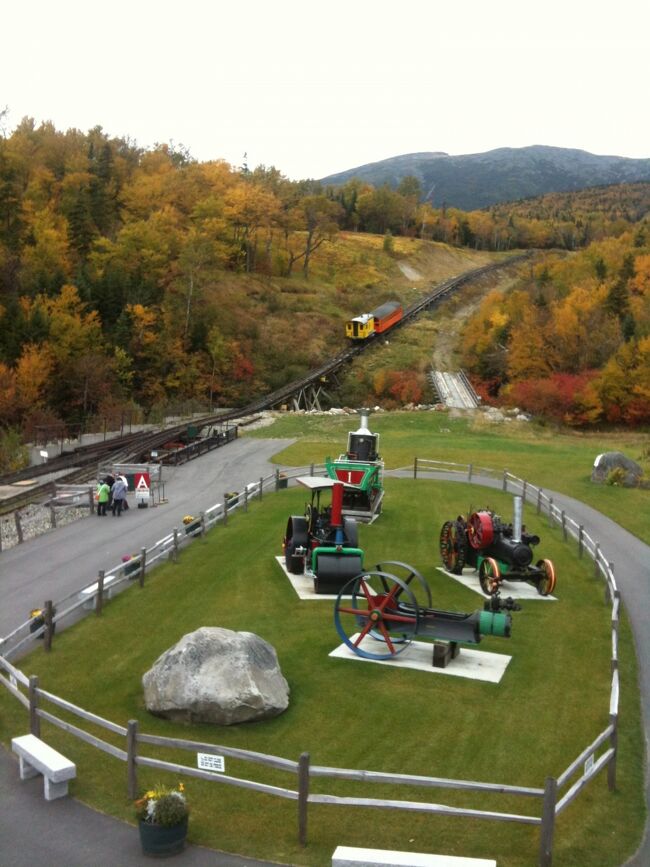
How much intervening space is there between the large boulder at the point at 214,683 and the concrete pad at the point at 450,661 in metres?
2.76

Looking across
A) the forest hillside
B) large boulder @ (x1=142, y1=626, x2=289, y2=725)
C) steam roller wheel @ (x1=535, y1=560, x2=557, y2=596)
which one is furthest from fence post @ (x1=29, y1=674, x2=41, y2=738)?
the forest hillside

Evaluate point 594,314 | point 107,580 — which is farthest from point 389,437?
point 107,580

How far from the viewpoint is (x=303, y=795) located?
32.0 feet

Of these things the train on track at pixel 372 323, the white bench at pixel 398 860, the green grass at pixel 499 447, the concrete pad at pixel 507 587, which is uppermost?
the train on track at pixel 372 323

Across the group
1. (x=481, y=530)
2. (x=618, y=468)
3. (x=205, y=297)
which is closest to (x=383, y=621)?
(x=481, y=530)

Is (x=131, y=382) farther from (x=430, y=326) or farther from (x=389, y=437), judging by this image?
(x=430, y=326)

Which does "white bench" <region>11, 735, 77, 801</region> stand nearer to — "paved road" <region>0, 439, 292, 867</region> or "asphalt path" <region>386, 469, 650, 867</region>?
"paved road" <region>0, 439, 292, 867</region>

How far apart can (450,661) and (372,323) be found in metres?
69.7

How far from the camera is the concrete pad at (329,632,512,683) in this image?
15.3m

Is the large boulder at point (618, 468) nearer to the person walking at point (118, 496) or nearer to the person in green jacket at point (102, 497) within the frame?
the person walking at point (118, 496)

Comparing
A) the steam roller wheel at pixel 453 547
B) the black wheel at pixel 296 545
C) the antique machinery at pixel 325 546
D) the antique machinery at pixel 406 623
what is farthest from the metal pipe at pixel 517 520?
the black wheel at pixel 296 545

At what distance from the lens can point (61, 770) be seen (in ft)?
35.0

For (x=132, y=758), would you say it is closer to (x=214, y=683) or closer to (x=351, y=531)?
(x=214, y=683)

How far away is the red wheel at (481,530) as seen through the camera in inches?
793
